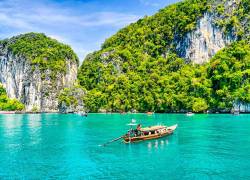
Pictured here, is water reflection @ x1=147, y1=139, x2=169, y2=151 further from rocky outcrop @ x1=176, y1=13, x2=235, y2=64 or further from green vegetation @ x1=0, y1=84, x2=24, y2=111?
green vegetation @ x1=0, y1=84, x2=24, y2=111

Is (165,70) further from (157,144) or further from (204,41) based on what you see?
(157,144)

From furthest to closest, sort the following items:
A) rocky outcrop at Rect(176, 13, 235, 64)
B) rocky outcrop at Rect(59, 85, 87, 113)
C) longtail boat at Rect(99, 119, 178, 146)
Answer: rocky outcrop at Rect(59, 85, 87, 113), rocky outcrop at Rect(176, 13, 235, 64), longtail boat at Rect(99, 119, 178, 146)

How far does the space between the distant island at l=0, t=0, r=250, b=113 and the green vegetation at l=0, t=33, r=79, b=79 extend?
0.44 meters

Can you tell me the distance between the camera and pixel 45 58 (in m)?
157

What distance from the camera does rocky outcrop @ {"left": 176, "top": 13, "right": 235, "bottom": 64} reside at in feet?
457

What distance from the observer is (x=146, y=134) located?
46.1 metres

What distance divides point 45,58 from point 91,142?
389 feet

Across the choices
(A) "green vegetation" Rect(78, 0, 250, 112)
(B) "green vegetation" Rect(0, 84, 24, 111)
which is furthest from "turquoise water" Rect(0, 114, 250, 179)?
(B) "green vegetation" Rect(0, 84, 24, 111)

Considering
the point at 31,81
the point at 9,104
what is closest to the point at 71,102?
the point at 31,81

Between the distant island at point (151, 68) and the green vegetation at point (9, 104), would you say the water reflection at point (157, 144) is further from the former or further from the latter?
the green vegetation at point (9, 104)

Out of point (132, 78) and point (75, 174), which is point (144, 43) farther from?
point (75, 174)

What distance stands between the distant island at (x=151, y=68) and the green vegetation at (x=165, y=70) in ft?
1.01

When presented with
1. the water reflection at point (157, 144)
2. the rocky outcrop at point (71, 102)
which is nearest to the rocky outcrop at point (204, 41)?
the rocky outcrop at point (71, 102)

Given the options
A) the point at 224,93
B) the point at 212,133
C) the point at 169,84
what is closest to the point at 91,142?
the point at 212,133
